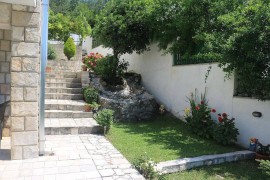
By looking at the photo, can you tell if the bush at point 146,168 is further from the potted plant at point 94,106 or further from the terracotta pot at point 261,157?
the potted plant at point 94,106

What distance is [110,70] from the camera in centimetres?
958

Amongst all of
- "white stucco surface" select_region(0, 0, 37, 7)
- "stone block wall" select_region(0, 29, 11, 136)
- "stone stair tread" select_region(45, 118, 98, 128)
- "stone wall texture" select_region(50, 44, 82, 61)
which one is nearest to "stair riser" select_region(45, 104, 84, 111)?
"stone stair tread" select_region(45, 118, 98, 128)

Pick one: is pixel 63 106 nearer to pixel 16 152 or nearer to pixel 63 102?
pixel 63 102

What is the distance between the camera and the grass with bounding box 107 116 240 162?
523cm

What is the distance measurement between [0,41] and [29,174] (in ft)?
10.7

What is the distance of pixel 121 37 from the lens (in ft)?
30.7

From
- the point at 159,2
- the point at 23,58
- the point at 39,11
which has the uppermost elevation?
the point at 159,2

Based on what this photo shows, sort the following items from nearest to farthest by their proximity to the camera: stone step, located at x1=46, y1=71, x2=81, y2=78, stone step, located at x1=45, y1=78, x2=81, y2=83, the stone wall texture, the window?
1. the window
2. stone step, located at x1=45, y1=78, x2=81, y2=83
3. stone step, located at x1=46, y1=71, x2=81, y2=78
4. the stone wall texture

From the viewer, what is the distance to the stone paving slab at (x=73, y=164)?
157 inches

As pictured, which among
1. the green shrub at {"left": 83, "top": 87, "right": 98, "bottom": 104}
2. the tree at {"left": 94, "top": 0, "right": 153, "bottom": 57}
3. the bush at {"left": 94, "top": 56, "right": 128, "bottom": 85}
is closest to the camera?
the green shrub at {"left": 83, "top": 87, "right": 98, "bottom": 104}

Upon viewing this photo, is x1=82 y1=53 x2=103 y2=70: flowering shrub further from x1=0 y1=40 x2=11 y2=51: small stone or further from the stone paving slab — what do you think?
the stone paving slab

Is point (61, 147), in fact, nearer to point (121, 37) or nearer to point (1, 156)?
point (1, 156)

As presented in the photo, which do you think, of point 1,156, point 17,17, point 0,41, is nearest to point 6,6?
point 17,17

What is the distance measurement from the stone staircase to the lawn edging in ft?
8.77
